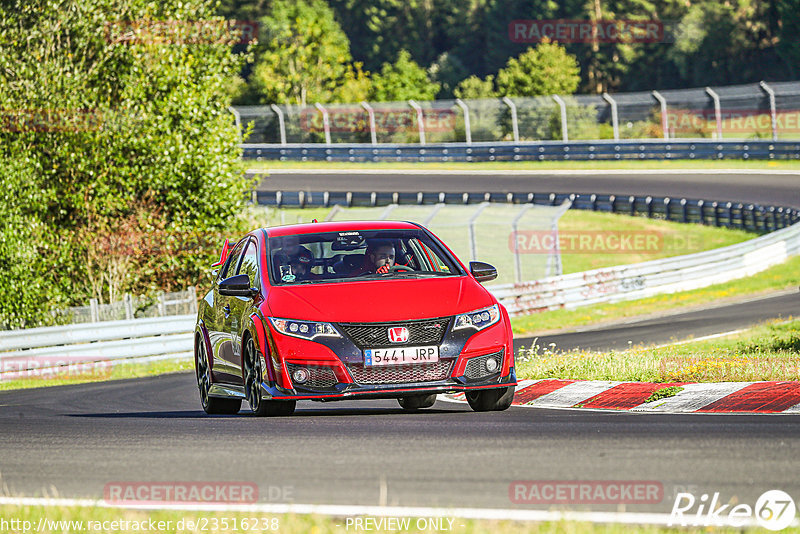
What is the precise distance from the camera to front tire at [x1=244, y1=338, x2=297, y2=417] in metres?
9.61

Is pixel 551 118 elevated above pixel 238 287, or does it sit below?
below

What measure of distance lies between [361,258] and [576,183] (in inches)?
1411

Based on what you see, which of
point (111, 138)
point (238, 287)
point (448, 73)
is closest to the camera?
point (238, 287)

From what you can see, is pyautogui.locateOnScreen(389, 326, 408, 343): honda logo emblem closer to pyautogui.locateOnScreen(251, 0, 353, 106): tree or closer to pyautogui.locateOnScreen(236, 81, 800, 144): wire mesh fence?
pyautogui.locateOnScreen(236, 81, 800, 144): wire mesh fence

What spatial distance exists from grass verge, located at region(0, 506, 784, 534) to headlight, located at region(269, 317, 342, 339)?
335 cm

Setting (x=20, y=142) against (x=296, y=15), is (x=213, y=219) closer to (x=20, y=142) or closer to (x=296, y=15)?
(x=20, y=142)

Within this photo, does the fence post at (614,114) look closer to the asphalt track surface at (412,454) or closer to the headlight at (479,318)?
the asphalt track surface at (412,454)

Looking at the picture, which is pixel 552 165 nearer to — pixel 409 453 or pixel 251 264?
pixel 251 264

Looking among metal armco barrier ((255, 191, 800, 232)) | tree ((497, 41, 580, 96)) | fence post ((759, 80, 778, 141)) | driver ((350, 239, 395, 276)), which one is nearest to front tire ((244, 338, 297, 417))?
driver ((350, 239, 395, 276))

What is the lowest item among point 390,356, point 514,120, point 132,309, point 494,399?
point 132,309

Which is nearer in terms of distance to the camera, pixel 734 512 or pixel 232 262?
pixel 734 512

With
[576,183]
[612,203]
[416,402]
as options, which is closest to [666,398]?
[416,402]

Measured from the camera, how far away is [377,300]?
9.23 meters

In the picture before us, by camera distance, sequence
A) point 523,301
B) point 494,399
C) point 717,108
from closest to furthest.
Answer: point 494,399
point 523,301
point 717,108
